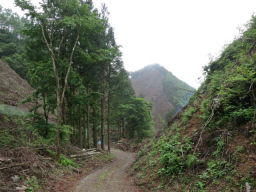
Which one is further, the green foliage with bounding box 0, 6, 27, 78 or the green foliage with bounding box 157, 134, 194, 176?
the green foliage with bounding box 0, 6, 27, 78

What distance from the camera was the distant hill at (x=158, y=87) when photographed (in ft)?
215

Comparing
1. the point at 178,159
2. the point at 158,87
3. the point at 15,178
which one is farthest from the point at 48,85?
the point at 158,87

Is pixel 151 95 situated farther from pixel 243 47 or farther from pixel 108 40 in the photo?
pixel 243 47

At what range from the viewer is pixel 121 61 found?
18094mm

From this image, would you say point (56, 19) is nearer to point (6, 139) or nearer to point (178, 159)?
point (6, 139)

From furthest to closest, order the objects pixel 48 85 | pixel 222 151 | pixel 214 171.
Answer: pixel 48 85, pixel 222 151, pixel 214 171

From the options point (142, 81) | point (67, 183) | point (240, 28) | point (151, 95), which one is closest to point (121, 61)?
point (240, 28)

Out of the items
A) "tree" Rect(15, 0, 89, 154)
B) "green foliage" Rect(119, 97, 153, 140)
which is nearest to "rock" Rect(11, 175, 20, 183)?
"tree" Rect(15, 0, 89, 154)

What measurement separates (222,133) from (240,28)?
5.98 m

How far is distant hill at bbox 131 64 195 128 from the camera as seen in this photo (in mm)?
65606

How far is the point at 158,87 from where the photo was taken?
87.7 meters

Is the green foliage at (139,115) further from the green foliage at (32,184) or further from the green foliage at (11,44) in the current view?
the green foliage at (32,184)

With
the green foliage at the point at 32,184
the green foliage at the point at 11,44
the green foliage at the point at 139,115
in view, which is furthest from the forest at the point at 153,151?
the green foliage at the point at 11,44

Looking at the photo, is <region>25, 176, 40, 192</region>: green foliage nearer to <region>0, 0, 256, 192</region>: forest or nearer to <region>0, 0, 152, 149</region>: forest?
<region>0, 0, 256, 192</region>: forest
